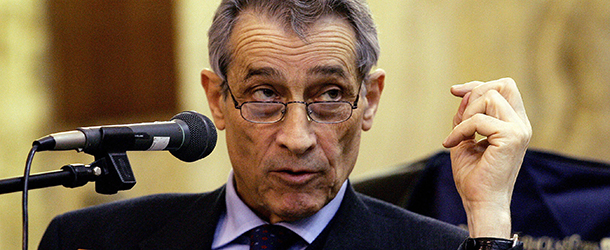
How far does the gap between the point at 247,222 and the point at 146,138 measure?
0.68 metres

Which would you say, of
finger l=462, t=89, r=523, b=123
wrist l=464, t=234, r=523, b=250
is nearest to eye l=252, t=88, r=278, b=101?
finger l=462, t=89, r=523, b=123

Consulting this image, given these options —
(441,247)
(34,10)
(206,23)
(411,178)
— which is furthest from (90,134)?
(34,10)

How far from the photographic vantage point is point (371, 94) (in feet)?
6.92

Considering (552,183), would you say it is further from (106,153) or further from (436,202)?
(106,153)

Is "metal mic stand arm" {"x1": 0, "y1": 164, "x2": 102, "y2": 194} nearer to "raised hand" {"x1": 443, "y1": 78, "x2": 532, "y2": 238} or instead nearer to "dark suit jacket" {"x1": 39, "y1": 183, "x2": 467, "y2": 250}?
"dark suit jacket" {"x1": 39, "y1": 183, "x2": 467, "y2": 250}

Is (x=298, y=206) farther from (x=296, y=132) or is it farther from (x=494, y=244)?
(x=494, y=244)

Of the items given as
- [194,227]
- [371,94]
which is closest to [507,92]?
[371,94]

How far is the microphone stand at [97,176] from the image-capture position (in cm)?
133

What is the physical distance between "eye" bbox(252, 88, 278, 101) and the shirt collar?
0.35m

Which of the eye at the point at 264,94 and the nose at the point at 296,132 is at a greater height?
the eye at the point at 264,94

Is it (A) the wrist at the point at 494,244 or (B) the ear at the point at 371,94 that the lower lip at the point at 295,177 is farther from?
(A) the wrist at the point at 494,244

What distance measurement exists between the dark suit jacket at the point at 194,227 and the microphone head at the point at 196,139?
1.85 feet

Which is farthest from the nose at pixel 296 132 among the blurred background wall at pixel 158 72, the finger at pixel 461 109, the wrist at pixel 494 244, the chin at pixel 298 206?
the blurred background wall at pixel 158 72

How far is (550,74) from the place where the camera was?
368cm
